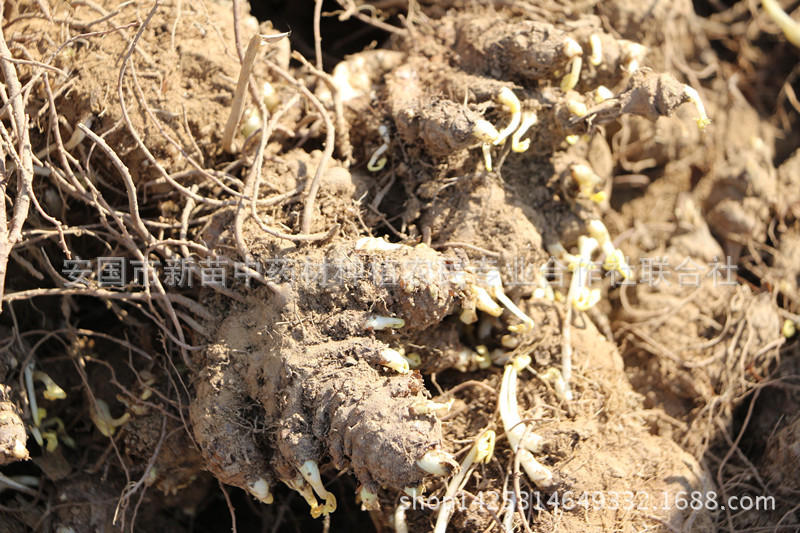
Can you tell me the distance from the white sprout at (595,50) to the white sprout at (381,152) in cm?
56

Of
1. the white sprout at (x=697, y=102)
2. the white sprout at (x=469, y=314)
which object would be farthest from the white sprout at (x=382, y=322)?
the white sprout at (x=697, y=102)

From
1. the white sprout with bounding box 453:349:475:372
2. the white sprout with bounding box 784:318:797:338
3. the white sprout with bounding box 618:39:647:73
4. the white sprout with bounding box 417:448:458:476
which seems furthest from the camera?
the white sprout with bounding box 784:318:797:338

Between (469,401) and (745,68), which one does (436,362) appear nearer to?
(469,401)

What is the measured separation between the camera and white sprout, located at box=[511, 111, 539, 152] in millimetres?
1661

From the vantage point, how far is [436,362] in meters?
1.66

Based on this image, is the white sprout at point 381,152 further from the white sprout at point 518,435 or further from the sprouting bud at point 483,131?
the white sprout at point 518,435

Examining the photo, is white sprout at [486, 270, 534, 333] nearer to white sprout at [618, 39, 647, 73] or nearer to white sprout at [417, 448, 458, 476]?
white sprout at [417, 448, 458, 476]

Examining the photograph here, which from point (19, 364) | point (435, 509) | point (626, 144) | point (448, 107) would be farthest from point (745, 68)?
point (19, 364)

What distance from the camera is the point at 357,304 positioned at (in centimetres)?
149

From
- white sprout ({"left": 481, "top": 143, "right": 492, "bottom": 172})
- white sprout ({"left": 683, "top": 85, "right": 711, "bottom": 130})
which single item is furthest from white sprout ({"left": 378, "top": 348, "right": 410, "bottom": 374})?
white sprout ({"left": 683, "top": 85, "right": 711, "bottom": 130})

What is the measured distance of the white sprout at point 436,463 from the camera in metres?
1.35

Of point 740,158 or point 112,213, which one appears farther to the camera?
point 740,158

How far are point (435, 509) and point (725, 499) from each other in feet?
2.64

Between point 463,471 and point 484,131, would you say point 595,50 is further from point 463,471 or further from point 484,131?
point 463,471
